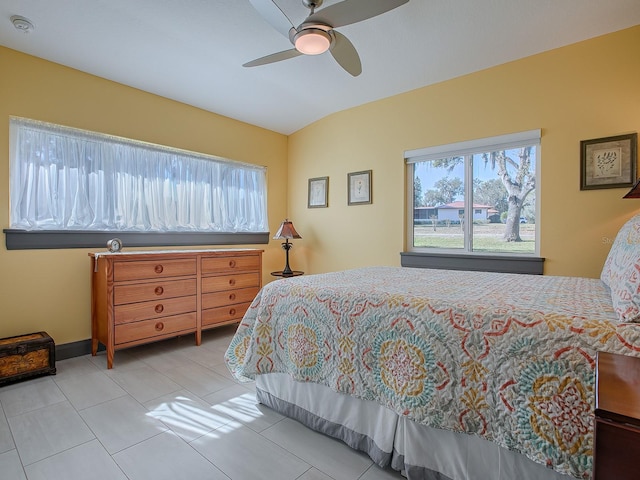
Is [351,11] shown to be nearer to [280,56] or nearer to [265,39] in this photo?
[280,56]

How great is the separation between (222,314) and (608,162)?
3.56 metres

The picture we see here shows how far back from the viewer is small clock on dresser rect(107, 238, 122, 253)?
2.89m

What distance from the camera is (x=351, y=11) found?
5.76 ft

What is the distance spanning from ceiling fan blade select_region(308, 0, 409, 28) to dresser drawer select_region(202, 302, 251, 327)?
105 inches

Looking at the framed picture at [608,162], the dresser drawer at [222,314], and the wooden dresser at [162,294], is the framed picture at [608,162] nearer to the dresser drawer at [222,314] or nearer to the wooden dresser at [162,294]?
the wooden dresser at [162,294]

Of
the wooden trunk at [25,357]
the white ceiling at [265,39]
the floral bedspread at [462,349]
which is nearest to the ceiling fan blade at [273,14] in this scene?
the white ceiling at [265,39]

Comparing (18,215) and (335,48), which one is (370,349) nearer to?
(335,48)

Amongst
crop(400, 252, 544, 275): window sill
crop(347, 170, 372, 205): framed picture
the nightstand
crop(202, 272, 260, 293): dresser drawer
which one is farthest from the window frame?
the nightstand

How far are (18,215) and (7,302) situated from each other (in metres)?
0.67

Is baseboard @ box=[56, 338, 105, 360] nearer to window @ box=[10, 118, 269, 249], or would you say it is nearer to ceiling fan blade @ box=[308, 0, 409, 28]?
window @ box=[10, 118, 269, 249]

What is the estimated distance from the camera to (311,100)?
148 inches

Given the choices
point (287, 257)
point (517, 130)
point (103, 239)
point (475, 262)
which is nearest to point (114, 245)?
point (103, 239)

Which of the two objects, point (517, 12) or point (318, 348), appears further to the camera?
point (517, 12)

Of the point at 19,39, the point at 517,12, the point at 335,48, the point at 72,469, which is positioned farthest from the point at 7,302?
the point at 517,12
